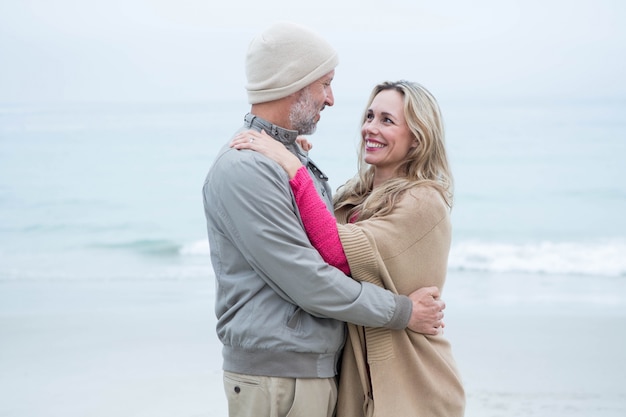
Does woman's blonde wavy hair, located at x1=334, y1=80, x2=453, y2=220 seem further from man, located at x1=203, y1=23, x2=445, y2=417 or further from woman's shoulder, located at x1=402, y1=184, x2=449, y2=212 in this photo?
man, located at x1=203, y1=23, x2=445, y2=417

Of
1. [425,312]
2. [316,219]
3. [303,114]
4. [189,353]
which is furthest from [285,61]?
[189,353]

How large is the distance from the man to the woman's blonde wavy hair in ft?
1.13

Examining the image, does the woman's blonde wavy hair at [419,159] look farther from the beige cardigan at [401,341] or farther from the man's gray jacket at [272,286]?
the man's gray jacket at [272,286]

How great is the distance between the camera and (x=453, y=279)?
28.0ft

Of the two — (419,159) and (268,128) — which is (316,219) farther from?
(419,159)

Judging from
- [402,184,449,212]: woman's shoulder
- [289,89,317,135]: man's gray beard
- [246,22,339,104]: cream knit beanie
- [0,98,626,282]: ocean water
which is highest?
[246,22,339,104]: cream knit beanie

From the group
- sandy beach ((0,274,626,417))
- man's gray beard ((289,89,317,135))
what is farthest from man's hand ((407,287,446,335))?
sandy beach ((0,274,626,417))

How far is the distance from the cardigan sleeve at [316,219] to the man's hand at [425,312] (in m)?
0.32

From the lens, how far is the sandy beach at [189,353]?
500 centimetres

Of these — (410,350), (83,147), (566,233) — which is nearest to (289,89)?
(410,350)

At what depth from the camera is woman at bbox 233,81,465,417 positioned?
2.51 metres

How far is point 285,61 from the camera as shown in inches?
98.7

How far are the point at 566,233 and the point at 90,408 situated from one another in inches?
343

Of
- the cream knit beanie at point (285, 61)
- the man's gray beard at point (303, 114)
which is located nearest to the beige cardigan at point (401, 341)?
the man's gray beard at point (303, 114)
